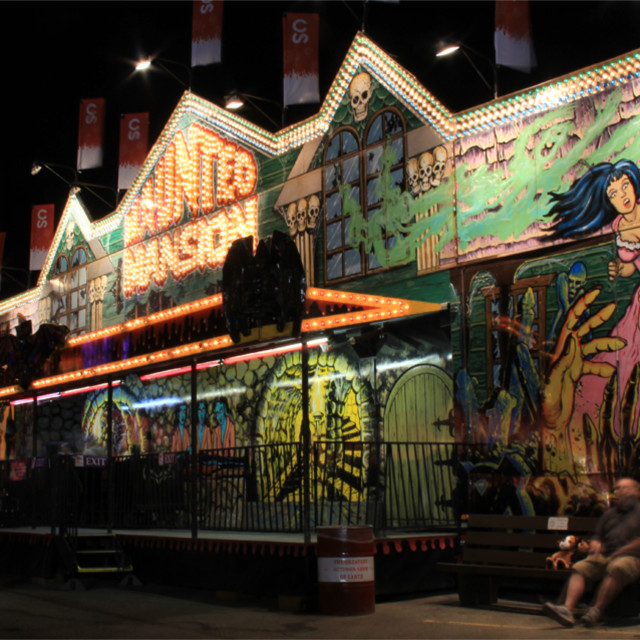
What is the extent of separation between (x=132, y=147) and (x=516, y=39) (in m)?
11.7

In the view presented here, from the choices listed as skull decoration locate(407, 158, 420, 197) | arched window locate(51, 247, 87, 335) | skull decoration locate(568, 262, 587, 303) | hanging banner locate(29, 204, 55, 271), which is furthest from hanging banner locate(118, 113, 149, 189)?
skull decoration locate(568, 262, 587, 303)

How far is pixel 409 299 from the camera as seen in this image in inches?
559

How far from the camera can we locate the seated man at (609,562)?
349 inches

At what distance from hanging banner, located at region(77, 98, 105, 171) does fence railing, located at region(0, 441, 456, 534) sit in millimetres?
9000

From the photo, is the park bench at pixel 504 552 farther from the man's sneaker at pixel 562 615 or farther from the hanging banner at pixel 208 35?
the hanging banner at pixel 208 35

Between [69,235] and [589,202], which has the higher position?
[69,235]

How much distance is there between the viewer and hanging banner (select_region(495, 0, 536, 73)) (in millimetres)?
12984

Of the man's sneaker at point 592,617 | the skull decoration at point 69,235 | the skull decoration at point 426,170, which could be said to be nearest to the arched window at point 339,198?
the skull decoration at point 426,170

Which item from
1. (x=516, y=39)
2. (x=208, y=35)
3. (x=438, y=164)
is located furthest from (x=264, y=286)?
(x=208, y=35)

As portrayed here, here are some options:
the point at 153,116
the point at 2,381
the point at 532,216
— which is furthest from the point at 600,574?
the point at 153,116

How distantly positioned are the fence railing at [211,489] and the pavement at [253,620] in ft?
4.07

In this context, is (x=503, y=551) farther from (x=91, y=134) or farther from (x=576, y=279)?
(x=91, y=134)

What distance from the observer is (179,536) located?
13.3 m

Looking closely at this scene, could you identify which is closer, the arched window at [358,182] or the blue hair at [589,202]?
the blue hair at [589,202]
